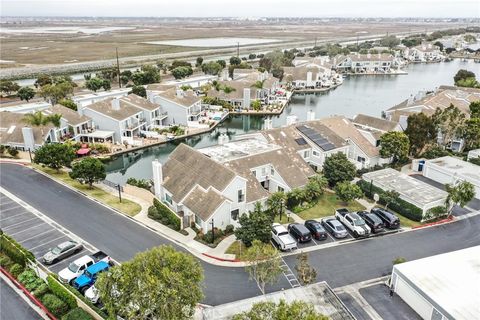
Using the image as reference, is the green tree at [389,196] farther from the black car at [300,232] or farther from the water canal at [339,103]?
the water canal at [339,103]

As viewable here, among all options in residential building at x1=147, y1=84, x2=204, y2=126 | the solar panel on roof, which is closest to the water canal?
residential building at x1=147, y1=84, x2=204, y2=126

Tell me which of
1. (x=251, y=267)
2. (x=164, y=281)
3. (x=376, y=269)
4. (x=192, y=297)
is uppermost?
(x=164, y=281)

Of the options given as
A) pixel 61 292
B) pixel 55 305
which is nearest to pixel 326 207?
pixel 61 292

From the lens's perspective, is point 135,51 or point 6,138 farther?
point 135,51

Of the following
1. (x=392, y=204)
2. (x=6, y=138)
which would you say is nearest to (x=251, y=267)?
(x=392, y=204)

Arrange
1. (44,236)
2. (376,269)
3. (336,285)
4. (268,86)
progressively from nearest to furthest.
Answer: (336,285), (376,269), (44,236), (268,86)

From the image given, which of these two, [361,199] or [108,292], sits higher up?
[108,292]

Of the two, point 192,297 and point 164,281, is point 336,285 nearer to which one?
point 192,297

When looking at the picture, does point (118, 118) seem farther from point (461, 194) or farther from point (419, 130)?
point (461, 194)
